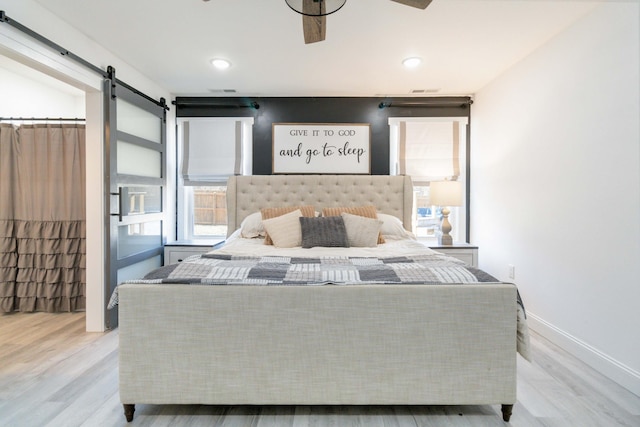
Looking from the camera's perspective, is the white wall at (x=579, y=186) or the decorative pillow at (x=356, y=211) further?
the decorative pillow at (x=356, y=211)

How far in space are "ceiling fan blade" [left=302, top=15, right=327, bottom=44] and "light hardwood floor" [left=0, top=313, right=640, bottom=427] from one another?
84.9 inches

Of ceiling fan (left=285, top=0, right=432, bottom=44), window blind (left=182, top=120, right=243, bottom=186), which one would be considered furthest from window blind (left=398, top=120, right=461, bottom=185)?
ceiling fan (left=285, top=0, right=432, bottom=44)

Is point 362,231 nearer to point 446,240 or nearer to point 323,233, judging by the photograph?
point 323,233

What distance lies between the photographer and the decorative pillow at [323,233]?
3125mm

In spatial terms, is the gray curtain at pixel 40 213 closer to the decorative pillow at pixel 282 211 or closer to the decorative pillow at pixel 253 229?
the decorative pillow at pixel 253 229

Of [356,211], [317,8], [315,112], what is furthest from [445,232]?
[317,8]

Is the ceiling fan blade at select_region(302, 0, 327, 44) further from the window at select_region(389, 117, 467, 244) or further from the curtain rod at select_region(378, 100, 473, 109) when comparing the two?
the window at select_region(389, 117, 467, 244)

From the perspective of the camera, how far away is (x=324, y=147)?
4305 mm

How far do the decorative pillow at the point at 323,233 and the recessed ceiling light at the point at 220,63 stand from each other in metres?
1.65

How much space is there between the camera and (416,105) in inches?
170

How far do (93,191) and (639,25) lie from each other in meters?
4.07

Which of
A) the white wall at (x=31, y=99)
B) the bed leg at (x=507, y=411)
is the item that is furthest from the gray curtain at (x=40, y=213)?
the bed leg at (x=507, y=411)

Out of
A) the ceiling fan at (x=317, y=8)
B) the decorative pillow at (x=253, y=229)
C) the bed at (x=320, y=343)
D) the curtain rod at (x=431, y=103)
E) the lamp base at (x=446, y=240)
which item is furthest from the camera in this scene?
the curtain rod at (x=431, y=103)

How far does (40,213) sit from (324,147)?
9.99 feet
